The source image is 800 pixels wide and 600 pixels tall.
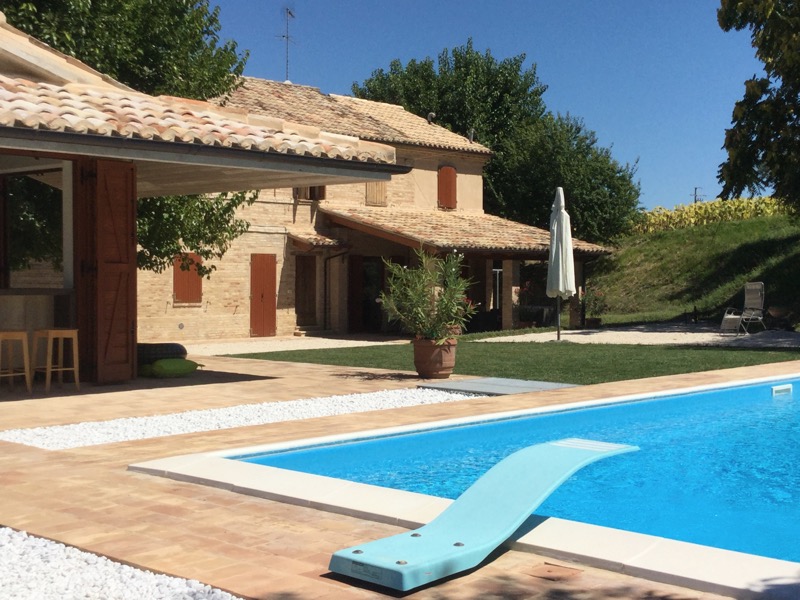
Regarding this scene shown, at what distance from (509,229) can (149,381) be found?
16858 mm

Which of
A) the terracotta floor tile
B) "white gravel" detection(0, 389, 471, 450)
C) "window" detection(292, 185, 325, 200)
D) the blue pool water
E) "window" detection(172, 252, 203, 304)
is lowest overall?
the blue pool water

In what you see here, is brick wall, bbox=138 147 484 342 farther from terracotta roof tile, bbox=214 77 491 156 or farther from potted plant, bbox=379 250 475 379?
potted plant, bbox=379 250 475 379

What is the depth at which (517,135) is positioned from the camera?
3825cm

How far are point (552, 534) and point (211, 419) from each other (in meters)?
5.11

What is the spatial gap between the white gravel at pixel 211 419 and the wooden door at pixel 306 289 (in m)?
13.9

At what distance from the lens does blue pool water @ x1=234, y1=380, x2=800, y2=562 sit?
613cm

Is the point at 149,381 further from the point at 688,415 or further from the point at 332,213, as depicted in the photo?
→ the point at 332,213

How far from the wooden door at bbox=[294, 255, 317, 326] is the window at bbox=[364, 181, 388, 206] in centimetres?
251

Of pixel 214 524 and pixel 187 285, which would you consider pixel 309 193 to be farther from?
pixel 214 524

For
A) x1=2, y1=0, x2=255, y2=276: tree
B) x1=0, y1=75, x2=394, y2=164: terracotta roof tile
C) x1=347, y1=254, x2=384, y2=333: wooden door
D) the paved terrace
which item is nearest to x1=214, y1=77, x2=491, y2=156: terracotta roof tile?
x1=347, y1=254, x2=384, y2=333: wooden door

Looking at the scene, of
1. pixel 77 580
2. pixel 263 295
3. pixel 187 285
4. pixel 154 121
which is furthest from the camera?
pixel 263 295

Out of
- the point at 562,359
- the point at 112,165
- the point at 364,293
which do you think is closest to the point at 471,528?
the point at 112,165

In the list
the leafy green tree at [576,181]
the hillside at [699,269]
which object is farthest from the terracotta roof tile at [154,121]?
the leafy green tree at [576,181]

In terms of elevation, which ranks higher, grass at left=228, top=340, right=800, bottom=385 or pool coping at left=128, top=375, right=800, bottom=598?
grass at left=228, top=340, right=800, bottom=385
